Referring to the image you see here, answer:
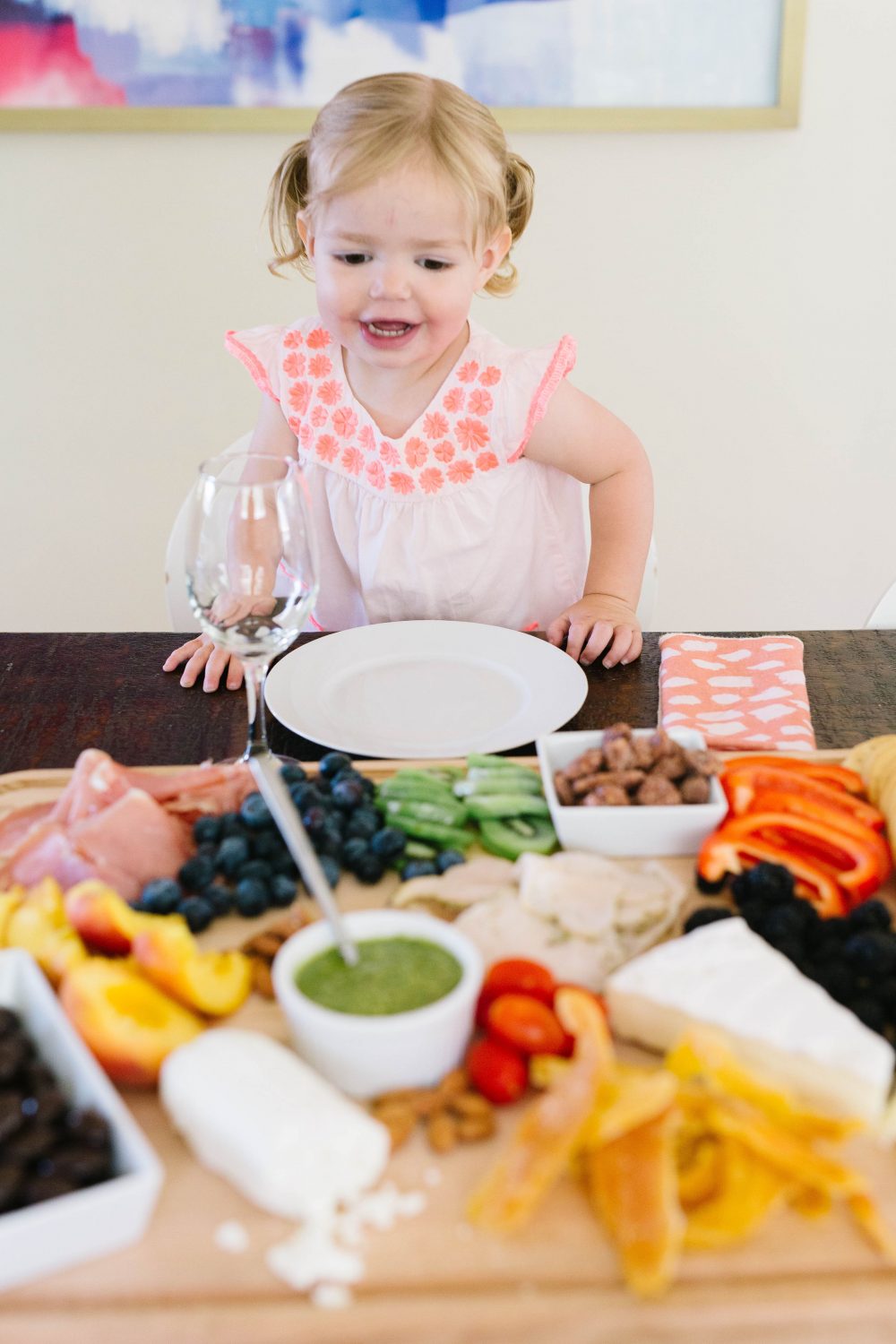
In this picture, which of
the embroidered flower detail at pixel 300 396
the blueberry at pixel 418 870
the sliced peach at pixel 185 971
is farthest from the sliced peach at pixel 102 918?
the embroidered flower detail at pixel 300 396

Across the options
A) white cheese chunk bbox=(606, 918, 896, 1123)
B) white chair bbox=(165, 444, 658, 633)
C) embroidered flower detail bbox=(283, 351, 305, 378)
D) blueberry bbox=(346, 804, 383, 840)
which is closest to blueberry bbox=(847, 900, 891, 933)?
white cheese chunk bbox=(606, 918, 896, 1123)

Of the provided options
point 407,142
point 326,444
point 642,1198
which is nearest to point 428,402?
point 326,444

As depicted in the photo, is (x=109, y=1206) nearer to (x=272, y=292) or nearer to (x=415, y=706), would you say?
(x=415, y=706)

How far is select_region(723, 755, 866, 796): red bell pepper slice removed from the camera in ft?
3.76

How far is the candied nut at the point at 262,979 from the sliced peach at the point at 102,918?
3.7 inches

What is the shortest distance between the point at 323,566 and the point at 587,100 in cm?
139

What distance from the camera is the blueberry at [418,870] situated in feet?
3.48

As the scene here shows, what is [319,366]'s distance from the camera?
6.64ft

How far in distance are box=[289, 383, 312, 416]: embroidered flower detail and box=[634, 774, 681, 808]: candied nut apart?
3.73ft

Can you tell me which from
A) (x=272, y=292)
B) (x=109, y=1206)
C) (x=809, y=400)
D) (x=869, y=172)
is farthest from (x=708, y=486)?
(x=109, y=1206)

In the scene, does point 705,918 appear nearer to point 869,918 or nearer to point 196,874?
point 869,918

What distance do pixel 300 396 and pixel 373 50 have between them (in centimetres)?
112

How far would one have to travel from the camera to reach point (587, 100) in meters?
2.74

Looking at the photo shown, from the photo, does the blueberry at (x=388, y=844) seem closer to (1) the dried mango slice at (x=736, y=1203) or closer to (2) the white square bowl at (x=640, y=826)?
(2) the white square bowl at (x=640, y=826)
